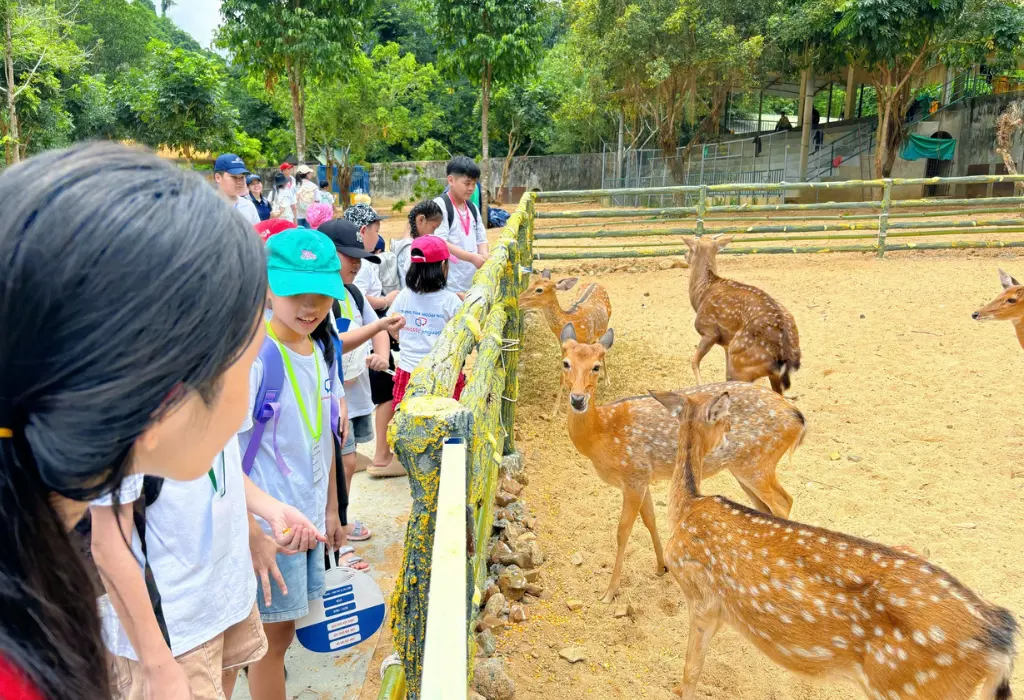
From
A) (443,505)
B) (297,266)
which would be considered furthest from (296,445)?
(443,505)

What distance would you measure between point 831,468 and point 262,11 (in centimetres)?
1767

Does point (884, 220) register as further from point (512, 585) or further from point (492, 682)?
point (492, 682)

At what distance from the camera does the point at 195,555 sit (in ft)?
5.90

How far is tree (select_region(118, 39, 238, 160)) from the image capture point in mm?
21719

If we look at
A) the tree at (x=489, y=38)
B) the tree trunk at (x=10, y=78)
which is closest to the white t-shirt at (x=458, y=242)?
the tree at (x=489, y=38)

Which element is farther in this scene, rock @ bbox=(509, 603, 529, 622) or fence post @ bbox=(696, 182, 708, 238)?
fence post @ bbox=(696, 182, 708, 238)

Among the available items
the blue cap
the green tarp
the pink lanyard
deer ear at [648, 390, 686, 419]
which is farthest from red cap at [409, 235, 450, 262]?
the green tarp

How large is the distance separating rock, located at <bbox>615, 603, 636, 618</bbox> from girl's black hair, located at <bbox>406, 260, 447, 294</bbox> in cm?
206

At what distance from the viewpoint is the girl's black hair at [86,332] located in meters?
0.66

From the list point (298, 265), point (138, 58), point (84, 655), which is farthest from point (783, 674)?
point (138, 58)

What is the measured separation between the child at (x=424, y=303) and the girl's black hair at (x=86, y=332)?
3604 mm

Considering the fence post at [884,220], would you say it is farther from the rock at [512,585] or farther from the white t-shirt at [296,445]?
the white t-shirt at [296,445]

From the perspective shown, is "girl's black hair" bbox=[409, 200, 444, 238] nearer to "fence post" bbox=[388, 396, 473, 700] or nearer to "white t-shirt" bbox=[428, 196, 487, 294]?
"white t-shirt" bbox=[428, 196, 487, 294]

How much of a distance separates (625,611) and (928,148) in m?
24.9
